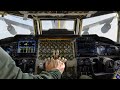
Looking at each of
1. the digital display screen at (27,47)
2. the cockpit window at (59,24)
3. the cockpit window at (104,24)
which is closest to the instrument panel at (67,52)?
the digital display screen at (27,47)

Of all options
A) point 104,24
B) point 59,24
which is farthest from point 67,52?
point 104,24

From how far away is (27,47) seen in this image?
3541mm

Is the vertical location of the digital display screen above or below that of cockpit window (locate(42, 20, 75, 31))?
below

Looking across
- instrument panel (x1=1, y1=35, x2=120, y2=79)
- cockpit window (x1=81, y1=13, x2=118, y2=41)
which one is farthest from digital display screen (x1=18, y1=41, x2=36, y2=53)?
cockpit window (x1=81, y1=13, x2=118, y2=41)

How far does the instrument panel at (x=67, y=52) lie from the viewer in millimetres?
3445

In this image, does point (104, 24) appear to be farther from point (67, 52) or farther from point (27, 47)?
point (27, 47)

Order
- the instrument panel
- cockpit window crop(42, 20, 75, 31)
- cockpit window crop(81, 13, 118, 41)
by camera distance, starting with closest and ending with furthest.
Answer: the instrument panel
cockpit window crop(42, 20, 75, 31)
cockpit window crop(81, 13, 118, 41)

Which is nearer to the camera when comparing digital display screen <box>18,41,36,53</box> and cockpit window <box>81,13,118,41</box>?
digital display screen <box>18,41,36,53</box>

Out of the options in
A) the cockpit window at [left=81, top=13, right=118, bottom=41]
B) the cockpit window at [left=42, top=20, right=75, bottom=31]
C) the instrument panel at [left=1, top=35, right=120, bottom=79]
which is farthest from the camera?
the cockpit window at [left=81, top=13, right=118, bottom=41]

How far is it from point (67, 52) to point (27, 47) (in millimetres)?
574

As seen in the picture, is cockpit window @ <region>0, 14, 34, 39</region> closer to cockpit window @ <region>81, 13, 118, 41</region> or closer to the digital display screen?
cockpit window @ <region>81, 13, 118, 41</region>

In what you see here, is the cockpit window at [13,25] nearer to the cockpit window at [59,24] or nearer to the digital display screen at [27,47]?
the cockpit window at [59,24]

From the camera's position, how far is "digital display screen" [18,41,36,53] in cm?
353
